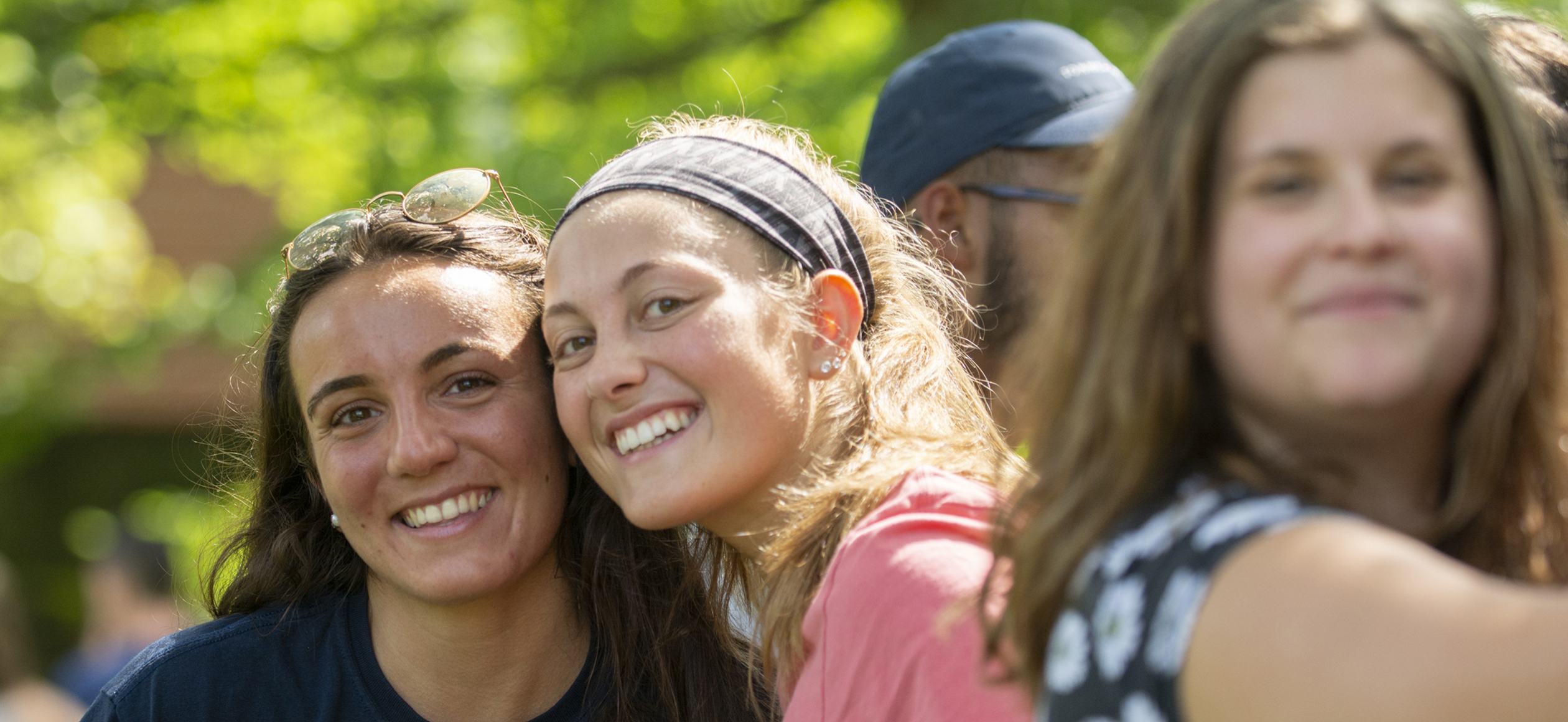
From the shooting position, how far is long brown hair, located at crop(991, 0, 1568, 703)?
4.01 feet

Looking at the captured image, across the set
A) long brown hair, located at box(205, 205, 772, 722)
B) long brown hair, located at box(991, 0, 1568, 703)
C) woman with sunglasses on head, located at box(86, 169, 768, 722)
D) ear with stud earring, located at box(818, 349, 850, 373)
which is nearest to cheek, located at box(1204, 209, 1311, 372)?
long brown hair, located at box(991, 0, 1568, 703)

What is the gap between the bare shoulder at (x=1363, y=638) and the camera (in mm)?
953

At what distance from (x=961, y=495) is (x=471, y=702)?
1.33m

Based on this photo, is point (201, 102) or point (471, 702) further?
point (201, 102)

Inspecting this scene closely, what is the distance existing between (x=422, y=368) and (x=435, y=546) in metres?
0.35

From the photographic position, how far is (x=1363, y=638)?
3.28ft

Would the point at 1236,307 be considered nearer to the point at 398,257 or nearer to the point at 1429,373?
the point at 1429,373

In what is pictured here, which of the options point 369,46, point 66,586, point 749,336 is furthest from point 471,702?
point 66,586

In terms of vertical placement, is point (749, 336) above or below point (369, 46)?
below

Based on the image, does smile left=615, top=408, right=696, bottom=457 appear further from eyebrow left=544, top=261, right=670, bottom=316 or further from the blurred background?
the blurred background

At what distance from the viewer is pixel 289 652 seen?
278cm

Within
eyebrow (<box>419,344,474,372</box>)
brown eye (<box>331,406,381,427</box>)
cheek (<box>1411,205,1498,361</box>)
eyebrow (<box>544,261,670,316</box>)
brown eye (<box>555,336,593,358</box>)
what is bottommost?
cheek (<box>1411,205,1498,361</box>)

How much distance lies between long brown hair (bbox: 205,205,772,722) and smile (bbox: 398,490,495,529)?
0.72ft

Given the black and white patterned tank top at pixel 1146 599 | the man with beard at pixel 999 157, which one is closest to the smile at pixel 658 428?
the man with beard at pixel 999 157
